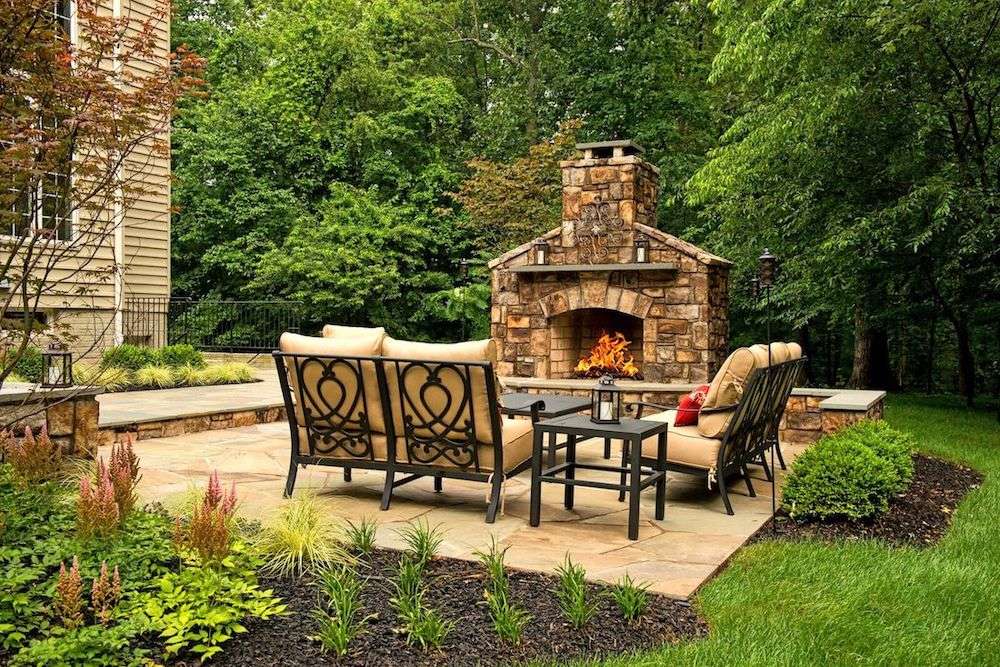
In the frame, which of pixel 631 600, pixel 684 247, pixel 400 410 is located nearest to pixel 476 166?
pixel 684 247

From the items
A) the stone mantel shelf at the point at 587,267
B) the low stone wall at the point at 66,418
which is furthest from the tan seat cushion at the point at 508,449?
the stone mantel shelf at the point at 587,267

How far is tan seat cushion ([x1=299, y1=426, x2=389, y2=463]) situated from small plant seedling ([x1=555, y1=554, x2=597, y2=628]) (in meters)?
1.78

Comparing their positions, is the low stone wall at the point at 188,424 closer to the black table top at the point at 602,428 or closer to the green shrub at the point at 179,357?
the black table top at the point at 602,428

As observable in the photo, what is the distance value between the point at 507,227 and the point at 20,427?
10.6 metres

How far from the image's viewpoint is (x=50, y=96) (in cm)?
364

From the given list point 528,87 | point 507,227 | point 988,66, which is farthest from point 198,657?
point 528,87

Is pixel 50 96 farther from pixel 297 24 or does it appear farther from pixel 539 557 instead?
pixel 297 24

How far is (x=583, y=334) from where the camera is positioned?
12031mm

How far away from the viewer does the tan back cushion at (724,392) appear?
5.05 meters

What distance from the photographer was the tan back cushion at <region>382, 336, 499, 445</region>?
4.48 meters

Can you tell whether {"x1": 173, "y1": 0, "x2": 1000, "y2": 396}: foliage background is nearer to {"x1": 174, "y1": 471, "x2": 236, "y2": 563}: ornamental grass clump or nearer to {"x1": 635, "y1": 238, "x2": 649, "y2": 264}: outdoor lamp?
{"x1": 635, "y1": 238, "x2": 649, "y2": 264}: outdoor lamp

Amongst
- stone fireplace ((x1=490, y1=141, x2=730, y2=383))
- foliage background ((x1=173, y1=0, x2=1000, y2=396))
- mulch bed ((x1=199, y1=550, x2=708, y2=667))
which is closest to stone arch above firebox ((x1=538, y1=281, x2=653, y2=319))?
stone fireplace ((x1=490, y1=141, x2=730, y2=383))

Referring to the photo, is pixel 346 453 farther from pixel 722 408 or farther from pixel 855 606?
pixel 855 606

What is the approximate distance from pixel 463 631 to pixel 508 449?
1770mm
